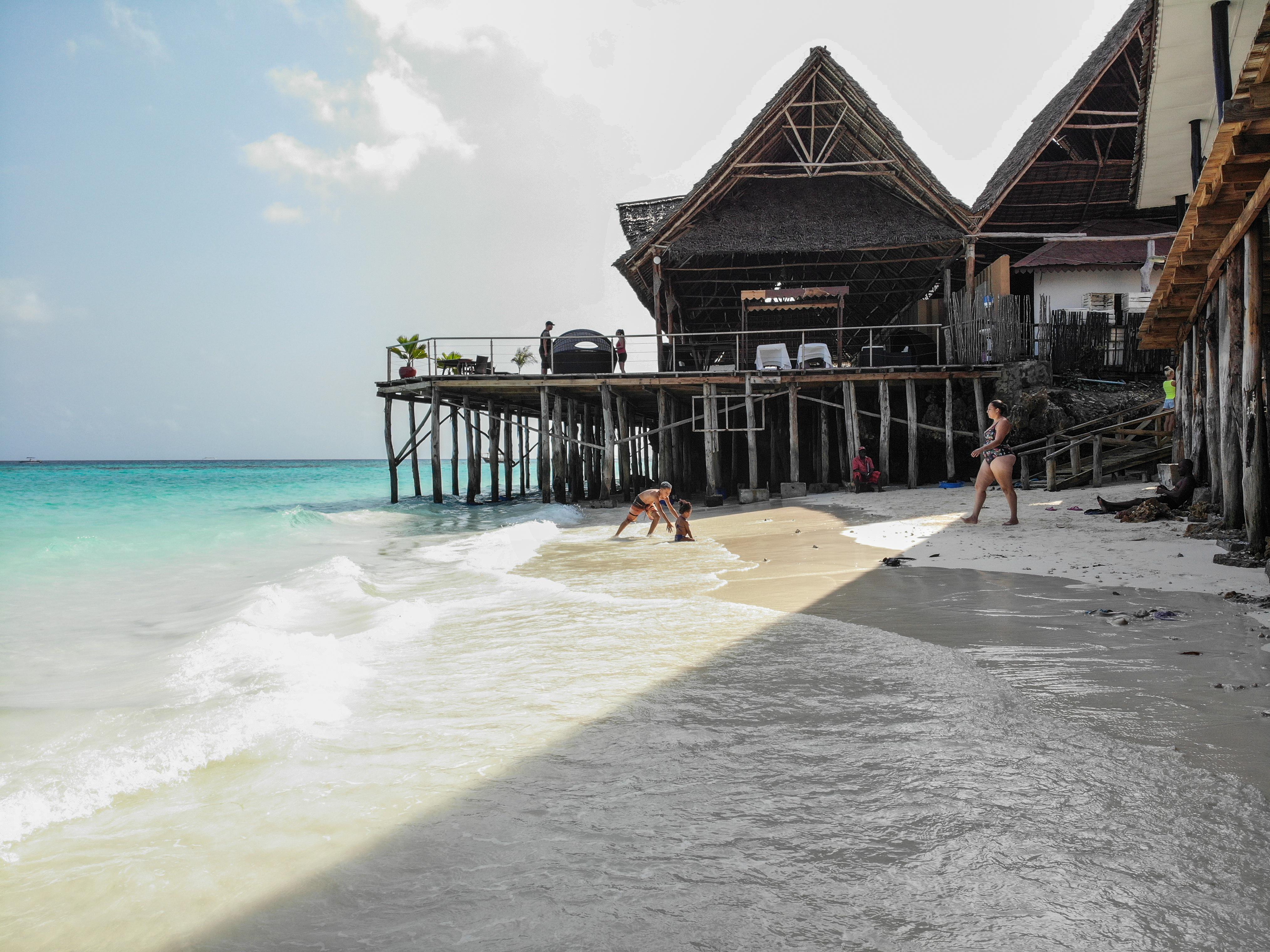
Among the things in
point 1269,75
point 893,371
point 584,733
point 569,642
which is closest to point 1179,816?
point 584,733

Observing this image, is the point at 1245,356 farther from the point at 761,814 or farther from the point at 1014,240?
the point at 1014,240

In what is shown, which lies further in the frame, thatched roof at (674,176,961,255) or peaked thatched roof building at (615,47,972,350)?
thatched roof at (674,176,961,255)

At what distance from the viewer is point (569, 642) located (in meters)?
4.64

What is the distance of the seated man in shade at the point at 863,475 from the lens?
51.6ft

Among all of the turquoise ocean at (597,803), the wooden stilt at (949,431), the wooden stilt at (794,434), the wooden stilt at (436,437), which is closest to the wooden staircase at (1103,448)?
the wooden stilt at (949,431)

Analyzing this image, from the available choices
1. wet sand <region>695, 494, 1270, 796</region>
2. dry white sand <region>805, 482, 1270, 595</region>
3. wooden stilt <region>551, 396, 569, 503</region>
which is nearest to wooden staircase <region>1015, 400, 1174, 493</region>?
dry white sand <region>805, 482, 1270, 595</region>

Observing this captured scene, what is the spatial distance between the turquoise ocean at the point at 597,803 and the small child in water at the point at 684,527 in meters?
4.46

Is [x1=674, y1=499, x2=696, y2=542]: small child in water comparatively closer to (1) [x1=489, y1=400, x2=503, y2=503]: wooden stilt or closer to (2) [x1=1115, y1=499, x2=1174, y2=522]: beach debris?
(2) [x1=1115, y1=499, x2=1174, y2=522]: beach debris

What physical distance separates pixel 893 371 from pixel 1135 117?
664cm

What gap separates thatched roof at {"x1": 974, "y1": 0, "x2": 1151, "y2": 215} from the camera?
1490 cm

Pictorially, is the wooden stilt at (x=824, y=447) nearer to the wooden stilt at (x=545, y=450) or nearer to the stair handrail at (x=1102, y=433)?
the stair handrail at (x=1102, y=433)

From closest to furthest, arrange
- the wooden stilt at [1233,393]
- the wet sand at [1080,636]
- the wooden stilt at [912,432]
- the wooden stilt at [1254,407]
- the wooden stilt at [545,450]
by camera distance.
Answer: the wet sand at [1080,636], the wooden stilt at [1254,407], the wooden stilt at [1233,393], the wooden stilt at [912,432], the wooden stilt at [545,450]

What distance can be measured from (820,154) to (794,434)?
20.1 feet

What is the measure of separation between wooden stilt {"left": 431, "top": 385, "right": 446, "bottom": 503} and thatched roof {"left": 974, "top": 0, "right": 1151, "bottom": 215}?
11.9m
